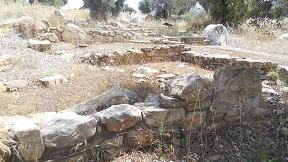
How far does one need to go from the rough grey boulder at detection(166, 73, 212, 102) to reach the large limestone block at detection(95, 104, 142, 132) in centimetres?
42

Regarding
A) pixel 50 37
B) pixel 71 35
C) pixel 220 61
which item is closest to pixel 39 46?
pixel 50 37

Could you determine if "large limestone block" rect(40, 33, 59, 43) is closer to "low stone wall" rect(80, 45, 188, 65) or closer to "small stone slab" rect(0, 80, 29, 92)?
"low stone wall" rect(80, 45, 188, 65)

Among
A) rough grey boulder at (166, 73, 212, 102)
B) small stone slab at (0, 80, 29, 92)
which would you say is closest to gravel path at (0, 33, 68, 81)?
small stone slab at (0, 80, 29, 92)

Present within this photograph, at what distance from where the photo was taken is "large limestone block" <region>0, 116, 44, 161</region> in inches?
71.6

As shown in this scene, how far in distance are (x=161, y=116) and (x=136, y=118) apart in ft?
0.87

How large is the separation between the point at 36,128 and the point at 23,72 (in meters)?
2.80

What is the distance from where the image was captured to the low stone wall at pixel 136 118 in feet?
6.31

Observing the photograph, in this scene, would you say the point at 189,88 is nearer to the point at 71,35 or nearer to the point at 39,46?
the point at 39,46

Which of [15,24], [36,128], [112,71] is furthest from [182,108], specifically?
[15,24]

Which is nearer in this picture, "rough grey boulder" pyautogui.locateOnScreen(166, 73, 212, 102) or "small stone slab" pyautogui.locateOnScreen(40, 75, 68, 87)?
"rough grey boulder" pyautogui.locateOnScreen(166, 73, 212, 102)

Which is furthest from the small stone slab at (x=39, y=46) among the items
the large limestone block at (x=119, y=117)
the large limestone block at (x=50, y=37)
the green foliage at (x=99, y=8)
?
the green foliage at (x=99, y=8)

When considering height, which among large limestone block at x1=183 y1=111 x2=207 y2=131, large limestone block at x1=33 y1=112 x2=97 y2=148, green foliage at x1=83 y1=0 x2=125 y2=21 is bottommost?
large limestone block at x1=183 y1=111 x2=207 y2=131

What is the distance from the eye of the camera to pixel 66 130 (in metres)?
1.99

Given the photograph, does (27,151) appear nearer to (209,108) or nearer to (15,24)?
(209,108)
